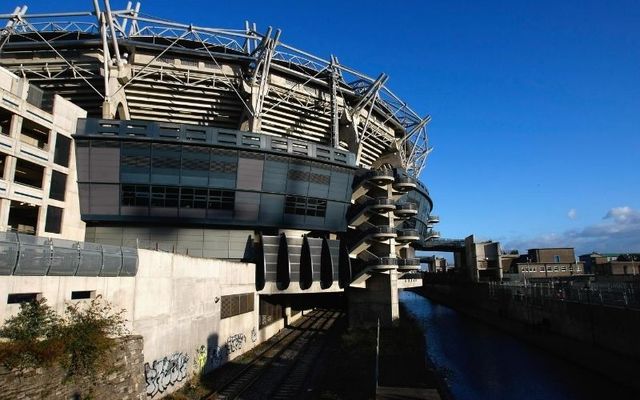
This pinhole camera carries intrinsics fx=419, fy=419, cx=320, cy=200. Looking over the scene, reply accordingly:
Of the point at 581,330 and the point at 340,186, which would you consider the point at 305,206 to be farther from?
the point at 581,330

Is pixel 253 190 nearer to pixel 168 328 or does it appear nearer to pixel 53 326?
pixel 168 328

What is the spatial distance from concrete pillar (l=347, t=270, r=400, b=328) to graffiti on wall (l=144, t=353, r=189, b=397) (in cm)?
3090

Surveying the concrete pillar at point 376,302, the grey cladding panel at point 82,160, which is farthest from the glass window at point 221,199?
the concrete pillar at point 376,302

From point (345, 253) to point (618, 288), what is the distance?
90.5 feet

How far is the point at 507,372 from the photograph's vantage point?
3691 cm

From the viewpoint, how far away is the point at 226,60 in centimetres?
5334

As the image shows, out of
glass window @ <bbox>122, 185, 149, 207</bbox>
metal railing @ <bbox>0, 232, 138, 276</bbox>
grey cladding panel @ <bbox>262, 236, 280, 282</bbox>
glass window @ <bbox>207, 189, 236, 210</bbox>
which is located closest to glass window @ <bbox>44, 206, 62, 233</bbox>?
glass window @ <bbox>122, 185, 149, 207</bbox>

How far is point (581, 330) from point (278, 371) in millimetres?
30048

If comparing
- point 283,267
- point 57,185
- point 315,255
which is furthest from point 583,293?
point 57,185

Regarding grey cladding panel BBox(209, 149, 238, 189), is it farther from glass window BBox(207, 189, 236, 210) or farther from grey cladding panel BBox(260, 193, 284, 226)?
grey cladding panel BBox(260, 193, 284, 226)

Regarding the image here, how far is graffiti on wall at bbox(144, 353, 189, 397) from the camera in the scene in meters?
22.2

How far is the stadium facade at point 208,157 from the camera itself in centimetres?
4038

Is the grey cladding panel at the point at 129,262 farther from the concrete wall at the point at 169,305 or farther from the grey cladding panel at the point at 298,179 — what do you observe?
the grey cladding panel at the point at 298,179

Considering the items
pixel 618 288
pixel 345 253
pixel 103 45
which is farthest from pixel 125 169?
pixel 618 288
